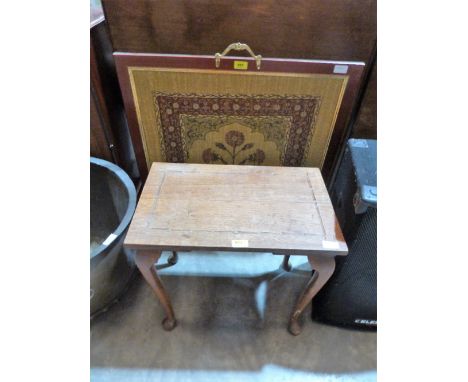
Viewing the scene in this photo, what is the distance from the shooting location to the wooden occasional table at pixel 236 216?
878 millimetres

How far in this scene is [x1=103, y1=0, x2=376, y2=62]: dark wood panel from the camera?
1.02m

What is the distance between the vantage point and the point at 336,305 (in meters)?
1.19

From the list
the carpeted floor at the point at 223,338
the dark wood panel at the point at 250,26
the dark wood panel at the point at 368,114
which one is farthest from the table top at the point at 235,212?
the carpeted floor at the point at 223,338

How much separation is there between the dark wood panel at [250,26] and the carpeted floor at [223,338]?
1.01 meters

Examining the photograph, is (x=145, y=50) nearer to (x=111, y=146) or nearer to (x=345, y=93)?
(x=111, y=146)

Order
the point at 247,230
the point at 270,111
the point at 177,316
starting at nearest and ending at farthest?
the point at 247,230 → the point at 270,111 → the point at 177,316

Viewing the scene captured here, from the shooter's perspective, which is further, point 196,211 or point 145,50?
point 145,50

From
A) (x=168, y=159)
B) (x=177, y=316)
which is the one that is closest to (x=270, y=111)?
(x=168, y=159)

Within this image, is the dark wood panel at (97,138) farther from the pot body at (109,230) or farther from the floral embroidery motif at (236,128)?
the floral embroidery motif at (236,128)

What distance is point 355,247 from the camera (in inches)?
38.8

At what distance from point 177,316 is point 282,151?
0.85m

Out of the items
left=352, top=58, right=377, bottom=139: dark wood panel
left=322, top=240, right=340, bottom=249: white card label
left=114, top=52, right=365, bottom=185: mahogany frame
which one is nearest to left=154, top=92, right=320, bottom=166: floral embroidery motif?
left=114, top=52, right=365, bottom=185: mahogany frame

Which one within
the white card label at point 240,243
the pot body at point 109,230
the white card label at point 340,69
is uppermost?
the white card label at point 340,69

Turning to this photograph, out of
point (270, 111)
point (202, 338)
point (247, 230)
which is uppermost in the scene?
point (270, 111)
